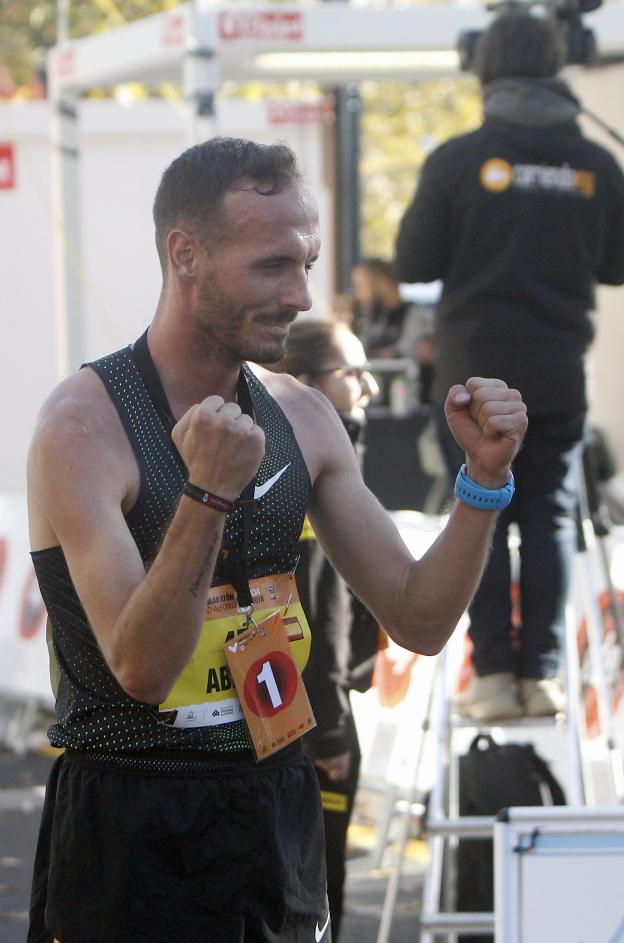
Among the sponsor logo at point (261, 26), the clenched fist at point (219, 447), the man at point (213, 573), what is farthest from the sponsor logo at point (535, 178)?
the sponsor logo at point (261, 26)

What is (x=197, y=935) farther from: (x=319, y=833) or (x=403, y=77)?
(x=403, y=77)

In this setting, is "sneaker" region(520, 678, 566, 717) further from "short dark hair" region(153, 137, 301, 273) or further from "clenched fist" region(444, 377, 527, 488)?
"short dark hair" region(153, 137, 301, 273)

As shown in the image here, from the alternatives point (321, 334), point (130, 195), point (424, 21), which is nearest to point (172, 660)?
point (321, 334)

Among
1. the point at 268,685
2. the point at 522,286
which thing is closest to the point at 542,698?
the point at 522,286

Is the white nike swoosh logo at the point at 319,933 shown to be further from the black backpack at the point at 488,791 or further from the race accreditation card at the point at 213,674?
the black backpack at the point at 488,791

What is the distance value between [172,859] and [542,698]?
2141 millimetres

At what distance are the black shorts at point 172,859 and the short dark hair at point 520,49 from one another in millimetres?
2703

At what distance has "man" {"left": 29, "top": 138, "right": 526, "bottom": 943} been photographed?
7.66ft

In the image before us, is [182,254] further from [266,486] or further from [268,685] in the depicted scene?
[268,685]

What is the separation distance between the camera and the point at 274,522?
2.48m

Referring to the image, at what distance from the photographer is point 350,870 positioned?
5793 mm

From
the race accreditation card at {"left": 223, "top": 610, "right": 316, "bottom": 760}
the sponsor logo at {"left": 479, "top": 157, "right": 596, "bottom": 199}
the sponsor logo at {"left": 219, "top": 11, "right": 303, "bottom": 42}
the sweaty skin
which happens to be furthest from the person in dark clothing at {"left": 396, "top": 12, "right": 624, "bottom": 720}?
the sponsor logo at {"left": 219, "top": 11, "right": 303, "bottom": 42}

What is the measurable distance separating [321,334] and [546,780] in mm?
1429

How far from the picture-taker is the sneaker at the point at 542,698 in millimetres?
4367
